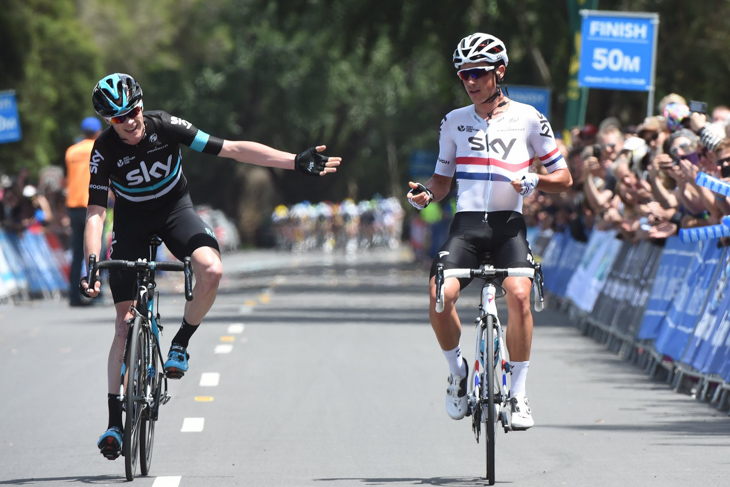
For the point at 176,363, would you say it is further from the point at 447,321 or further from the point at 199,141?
the point at 447,321

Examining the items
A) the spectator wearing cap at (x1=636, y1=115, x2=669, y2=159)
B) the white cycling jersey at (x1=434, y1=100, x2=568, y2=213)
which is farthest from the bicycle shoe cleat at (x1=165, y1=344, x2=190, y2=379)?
the spectator wearing cap at (x1=636, y1=115, x2=669, y2=159)

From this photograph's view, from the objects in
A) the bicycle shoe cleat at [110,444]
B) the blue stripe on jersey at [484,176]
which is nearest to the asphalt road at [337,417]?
the bicycle shoe cleat at [110,444]

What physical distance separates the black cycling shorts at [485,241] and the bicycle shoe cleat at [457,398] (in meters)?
0.53

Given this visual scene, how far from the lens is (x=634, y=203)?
52.0ft

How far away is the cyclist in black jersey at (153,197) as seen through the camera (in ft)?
27.9

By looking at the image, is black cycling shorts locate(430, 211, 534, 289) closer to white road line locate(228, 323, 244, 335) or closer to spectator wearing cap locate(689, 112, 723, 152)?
spectator wearing cap locate(689, 112, 723, 152)

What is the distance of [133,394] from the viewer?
8.23 m

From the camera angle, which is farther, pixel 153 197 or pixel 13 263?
pixel 13 263

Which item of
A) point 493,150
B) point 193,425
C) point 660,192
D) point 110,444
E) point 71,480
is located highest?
point 493,150

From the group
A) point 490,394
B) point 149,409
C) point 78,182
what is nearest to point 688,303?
point 490,394

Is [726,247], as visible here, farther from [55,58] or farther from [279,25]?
[55,58]

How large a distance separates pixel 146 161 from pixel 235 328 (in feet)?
31.9

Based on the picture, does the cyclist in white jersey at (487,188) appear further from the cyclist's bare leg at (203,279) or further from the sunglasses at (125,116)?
the sunglasses at (125,116)

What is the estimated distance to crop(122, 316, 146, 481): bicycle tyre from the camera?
8070 mm
